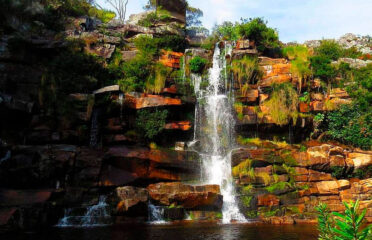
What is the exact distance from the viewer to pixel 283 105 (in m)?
18.0

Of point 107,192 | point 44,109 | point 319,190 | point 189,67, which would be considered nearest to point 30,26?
point 44,109

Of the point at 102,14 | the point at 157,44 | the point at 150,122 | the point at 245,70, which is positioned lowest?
the point at 150,122

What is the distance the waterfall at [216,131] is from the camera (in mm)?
15930

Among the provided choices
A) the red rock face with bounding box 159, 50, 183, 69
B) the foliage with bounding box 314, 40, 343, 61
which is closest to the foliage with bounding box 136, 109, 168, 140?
the red rock face with bounding box 159, 50, 183, 69

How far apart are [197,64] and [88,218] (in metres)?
12.7

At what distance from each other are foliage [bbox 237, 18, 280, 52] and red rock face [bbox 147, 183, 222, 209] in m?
13.0

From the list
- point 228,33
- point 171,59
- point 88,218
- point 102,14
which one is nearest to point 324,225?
point 88,218

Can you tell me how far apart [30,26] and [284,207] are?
66.5ft

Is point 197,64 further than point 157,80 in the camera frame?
Yes

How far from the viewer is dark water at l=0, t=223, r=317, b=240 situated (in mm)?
8891

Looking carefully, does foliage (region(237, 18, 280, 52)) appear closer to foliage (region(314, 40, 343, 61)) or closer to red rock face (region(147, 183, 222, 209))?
foliage (region(314, 40, 343, 61))

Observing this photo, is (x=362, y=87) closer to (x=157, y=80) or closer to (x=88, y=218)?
(x=157, y=80)

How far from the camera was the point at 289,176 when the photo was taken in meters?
15.4

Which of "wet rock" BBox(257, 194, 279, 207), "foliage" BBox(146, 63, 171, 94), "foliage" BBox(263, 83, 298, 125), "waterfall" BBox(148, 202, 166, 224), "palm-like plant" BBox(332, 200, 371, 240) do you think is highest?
"foliage" BBox(146, 63, 171, 94)
